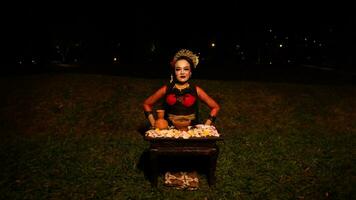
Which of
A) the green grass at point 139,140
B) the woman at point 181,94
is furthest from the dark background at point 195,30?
the woman at point 181,94

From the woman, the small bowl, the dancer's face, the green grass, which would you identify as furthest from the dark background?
the small bowl

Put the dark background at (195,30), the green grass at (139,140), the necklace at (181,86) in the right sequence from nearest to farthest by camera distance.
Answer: the green grass at (139,140)
the necklace at (181,86)
the dark background at (195,30)

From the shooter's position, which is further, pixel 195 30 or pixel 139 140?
pixel 195 30

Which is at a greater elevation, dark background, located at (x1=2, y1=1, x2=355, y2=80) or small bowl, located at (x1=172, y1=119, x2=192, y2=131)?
dark background, located at (x1=2, y1=1, x2=355, y2=80)

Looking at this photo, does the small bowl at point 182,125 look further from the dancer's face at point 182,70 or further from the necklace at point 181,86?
the dancer's face at point 182,70

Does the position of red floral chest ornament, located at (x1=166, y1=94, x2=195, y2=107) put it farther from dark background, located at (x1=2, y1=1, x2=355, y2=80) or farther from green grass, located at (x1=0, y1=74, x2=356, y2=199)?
dark background, located at (x1=2, y1=1, x2=355, y2=80)

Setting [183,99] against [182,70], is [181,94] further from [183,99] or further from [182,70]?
[182,70]

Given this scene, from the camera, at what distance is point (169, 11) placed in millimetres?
25578

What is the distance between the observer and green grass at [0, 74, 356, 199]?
6.38 meters

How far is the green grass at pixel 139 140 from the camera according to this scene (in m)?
6.38

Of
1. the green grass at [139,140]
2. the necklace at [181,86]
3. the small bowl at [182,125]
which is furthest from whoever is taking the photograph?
the necklace at [181,86]

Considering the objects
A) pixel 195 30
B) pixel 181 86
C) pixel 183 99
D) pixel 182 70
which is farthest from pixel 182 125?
pixel 195 30

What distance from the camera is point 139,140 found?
892 cm

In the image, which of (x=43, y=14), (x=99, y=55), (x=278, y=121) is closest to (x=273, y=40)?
(x=99, y=55)
